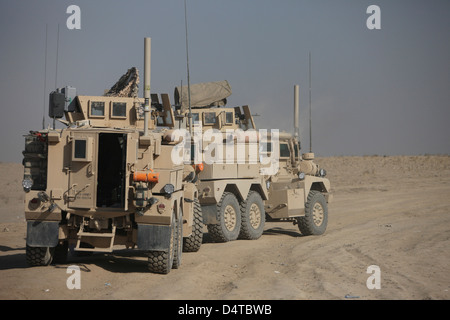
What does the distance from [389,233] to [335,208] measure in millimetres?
9219

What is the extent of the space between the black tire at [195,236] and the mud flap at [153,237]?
311 cm

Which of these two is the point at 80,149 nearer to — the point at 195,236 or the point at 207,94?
the point at 195,236

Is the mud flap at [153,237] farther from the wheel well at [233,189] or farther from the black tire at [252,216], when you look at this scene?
the black tire at [252,216]

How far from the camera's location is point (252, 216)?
1698 centimetres

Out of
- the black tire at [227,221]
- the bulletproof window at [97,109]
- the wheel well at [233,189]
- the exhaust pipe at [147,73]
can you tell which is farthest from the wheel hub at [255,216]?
the exhaust pipe at [147,73]

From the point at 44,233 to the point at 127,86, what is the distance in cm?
415

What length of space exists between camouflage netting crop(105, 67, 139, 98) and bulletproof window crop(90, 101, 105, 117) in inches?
26.1

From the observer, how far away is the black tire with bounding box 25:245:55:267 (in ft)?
37.3

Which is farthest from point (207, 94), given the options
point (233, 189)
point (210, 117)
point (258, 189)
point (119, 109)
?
point (119, 109)

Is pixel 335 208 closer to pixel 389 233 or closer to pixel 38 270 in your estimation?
pixel 389 233

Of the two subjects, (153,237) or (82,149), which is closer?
(153,237)

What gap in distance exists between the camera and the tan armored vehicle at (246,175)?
51.4 ft

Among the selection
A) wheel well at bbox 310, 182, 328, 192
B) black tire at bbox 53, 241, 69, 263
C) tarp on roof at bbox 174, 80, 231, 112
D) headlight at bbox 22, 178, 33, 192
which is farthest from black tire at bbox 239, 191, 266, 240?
headlight at bbox 22, 178, 33, 192
